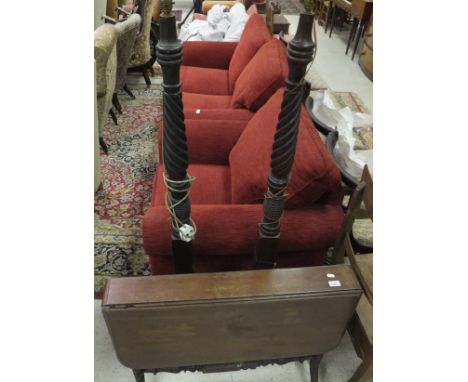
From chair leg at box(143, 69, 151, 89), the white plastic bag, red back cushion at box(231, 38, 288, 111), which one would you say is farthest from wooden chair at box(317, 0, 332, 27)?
red back cushion at box(231, 38, 288, 111)

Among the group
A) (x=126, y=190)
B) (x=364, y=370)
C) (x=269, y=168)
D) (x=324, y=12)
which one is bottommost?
(x=126, y=190)

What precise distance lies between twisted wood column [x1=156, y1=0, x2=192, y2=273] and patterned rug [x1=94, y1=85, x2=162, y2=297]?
798 millimetres

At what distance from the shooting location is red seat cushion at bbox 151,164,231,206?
163 centimetres

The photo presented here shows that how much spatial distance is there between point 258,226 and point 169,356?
50 centimetres

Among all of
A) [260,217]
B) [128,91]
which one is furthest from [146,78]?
[260,217]

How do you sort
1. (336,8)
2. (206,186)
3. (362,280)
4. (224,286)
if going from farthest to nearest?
(336,8) → (206,186) → (362,280) → (224,286)

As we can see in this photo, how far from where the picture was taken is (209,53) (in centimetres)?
297

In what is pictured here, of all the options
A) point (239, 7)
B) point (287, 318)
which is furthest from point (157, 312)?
point (239, 7)

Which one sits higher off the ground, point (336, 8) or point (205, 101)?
point (336, 8)

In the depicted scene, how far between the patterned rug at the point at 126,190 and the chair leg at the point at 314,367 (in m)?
0.91

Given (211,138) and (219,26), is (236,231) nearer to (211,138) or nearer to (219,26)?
Result: (211,138)

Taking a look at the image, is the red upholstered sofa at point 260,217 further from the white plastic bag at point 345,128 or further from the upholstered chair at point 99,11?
the upholstered chair at point 99,11

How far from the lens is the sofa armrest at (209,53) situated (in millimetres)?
2965

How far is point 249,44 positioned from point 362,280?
1793mm
